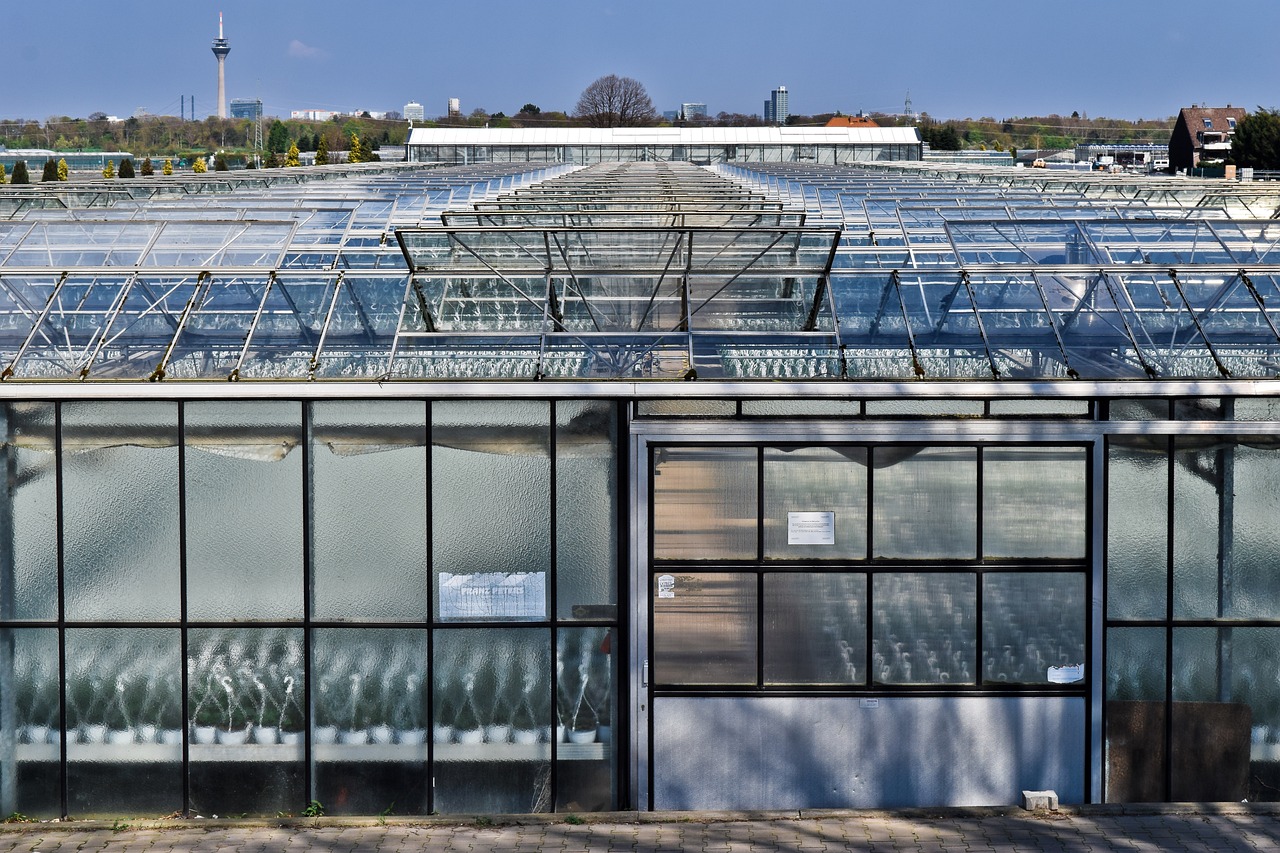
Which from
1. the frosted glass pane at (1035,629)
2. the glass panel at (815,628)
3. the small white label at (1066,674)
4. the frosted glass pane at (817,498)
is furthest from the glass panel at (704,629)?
the small white label at (1066,674)

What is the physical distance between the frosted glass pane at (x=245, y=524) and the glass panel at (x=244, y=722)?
29 centimetres

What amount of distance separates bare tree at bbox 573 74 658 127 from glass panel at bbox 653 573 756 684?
13589 centimetres

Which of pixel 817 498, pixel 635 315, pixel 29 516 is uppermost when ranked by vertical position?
pixel 635 315

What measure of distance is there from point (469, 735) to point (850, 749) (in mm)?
3677

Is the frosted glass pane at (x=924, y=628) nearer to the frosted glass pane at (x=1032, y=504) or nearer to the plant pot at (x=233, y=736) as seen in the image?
the frosted glass pane at (x=1032, y=504)

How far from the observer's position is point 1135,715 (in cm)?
1427

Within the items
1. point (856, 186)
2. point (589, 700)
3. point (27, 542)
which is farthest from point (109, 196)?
point (589, 700)

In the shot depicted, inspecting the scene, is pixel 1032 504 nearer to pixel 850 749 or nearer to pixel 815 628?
pixel 815 628

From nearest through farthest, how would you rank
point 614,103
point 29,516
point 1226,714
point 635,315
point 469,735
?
point 29,516 → point 469,735 → point 1226,714 → point 635,315 → point 614,103

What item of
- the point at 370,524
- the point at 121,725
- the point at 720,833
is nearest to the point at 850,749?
the point at 720,833

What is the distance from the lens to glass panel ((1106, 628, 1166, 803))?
46.8 ft

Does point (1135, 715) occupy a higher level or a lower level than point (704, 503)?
lower

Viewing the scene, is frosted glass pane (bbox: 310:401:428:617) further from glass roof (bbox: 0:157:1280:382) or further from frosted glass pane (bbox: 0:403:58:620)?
frosted glass pane (bbox: 0:403:58:620)

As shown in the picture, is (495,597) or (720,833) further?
(495,597)
